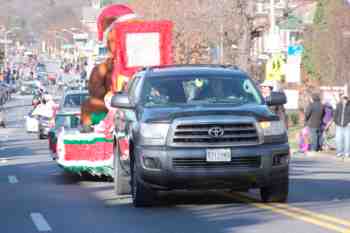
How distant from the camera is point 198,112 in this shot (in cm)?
1354

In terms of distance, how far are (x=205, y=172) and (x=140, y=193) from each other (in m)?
1.06

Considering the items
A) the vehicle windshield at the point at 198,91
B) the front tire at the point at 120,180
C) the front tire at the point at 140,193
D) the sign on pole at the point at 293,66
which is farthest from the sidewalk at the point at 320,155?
the front tire at the point at 140,193

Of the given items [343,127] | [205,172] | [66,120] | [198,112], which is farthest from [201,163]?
[343,127]

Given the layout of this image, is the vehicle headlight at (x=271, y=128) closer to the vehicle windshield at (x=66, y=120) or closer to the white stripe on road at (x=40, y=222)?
the white stripe on road at (x=40, y=222)

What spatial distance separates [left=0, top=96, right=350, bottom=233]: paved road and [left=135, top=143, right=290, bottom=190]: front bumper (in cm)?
36

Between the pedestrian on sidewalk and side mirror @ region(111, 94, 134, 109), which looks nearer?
side mirror @ region(111, 94, 134, 109)

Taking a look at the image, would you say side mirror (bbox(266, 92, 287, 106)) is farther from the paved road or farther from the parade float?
the parade float

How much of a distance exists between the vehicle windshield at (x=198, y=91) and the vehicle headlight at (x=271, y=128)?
769 millimetres

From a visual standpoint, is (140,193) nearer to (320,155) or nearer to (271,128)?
(271,128)

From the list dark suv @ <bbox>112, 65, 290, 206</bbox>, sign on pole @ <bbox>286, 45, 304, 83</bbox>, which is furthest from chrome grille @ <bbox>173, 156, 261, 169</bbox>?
sign on pole @ <bbox>286, 45, 304, 83</bbox>

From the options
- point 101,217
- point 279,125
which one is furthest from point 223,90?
point 101,217

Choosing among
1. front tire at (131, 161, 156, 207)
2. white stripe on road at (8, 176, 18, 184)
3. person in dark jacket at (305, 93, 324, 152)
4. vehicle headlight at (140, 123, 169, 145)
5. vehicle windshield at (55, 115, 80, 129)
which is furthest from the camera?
person in dark jacket at (305, 93, 324, 152)

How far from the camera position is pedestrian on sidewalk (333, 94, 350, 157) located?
1111 inches

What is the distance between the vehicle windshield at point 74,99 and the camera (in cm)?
2993
